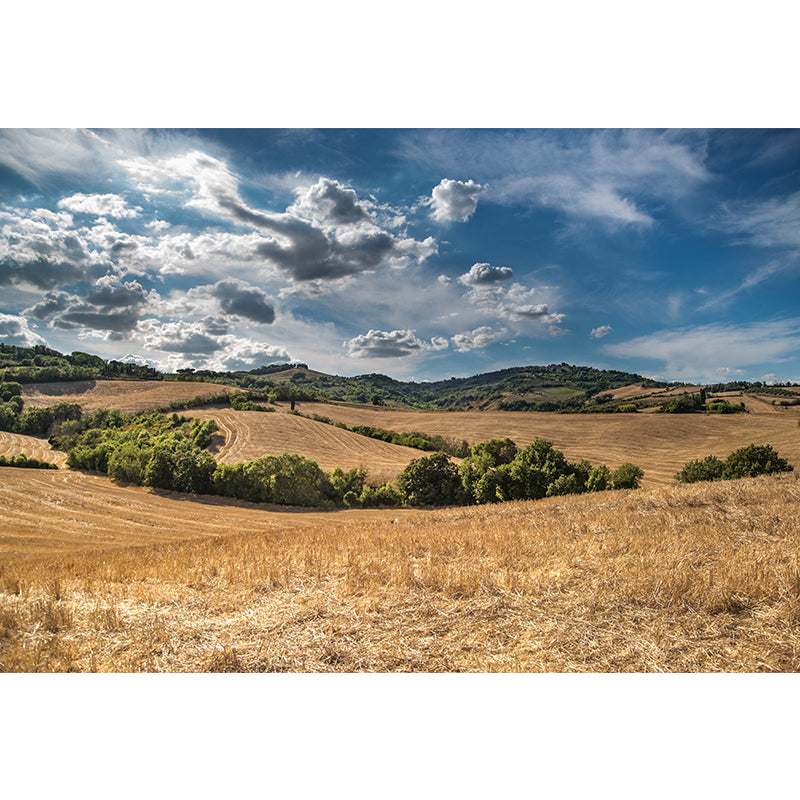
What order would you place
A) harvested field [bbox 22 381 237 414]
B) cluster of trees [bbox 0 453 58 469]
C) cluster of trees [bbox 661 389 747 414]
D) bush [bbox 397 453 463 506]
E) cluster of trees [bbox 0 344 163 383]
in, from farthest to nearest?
cluster of trees [bbox 0 344 163 383] → harvested field [bbox 22 381 237 414] → cluster of trees [bbox 661 389 747 414] → cluster of trees [bbox 0 453 58 469] → bush [bbox 397 453 463 506]

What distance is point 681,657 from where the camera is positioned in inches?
112

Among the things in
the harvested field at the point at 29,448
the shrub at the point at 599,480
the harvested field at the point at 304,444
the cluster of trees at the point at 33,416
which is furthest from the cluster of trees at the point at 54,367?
the shrub at the point at 599,480

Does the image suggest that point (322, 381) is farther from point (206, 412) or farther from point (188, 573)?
point (188, 573)

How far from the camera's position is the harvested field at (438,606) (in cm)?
291

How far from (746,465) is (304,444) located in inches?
1840

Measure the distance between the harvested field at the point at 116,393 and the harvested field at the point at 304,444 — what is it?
11425mm

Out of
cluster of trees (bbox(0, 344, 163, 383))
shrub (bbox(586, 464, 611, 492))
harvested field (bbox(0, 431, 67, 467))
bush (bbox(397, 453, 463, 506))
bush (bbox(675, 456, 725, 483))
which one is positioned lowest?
harvested field (bbox(0, 431, 67, 467))

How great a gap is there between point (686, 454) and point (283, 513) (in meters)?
47.9

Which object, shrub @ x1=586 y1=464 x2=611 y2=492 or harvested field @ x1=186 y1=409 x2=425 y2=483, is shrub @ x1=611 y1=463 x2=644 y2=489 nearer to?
shrub @ x1=586 y1=464 x2=611 y2=492

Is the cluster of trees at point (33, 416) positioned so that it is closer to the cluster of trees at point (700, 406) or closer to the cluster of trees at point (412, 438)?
the cluster of trees at point (412, 438)

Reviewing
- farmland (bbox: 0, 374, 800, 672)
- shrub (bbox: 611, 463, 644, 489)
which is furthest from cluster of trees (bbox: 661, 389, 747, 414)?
farmland (bbox: 0, 374, 800, 672)

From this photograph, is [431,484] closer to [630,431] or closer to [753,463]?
[753,463]

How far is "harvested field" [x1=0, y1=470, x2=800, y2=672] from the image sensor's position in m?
2.91

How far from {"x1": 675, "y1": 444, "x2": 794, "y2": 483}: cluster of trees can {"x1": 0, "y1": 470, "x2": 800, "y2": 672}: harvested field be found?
2239cm
